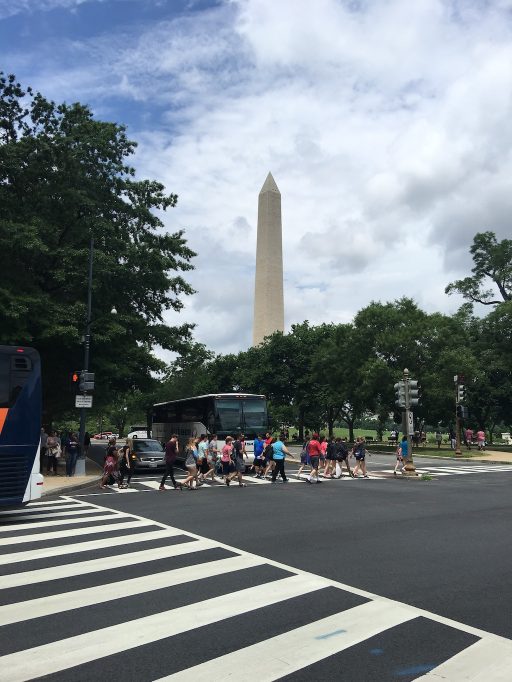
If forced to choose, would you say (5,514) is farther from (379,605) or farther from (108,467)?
(379,605)

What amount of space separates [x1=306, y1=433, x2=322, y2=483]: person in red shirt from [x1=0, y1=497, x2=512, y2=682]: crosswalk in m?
12.5

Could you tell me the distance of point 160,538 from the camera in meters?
10.2

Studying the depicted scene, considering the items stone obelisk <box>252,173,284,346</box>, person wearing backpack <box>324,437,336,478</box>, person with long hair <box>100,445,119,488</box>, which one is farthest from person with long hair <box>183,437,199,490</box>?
stone obelisk <box>252,173,284,346</box>

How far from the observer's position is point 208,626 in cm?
563

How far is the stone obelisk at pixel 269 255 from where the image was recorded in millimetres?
52156

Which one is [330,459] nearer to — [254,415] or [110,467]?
[254,415]

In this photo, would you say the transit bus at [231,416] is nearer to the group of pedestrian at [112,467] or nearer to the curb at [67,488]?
the group of pedestrian at [112,467]

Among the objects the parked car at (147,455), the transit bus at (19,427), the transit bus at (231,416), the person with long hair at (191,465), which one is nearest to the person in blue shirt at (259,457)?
the transit bus at (231,416)

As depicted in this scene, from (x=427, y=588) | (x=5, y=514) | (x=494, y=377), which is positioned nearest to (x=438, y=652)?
(x=427, y=588)

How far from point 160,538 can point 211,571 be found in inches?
103

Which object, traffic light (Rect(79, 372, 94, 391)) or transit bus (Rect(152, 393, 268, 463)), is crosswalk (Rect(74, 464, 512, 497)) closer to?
transit bus (Rect(152, 393, 268, 463))

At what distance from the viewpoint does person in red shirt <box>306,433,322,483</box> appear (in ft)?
69.6

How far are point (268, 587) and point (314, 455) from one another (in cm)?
1482

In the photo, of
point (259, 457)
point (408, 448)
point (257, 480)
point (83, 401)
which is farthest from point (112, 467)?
point (408, 448)
